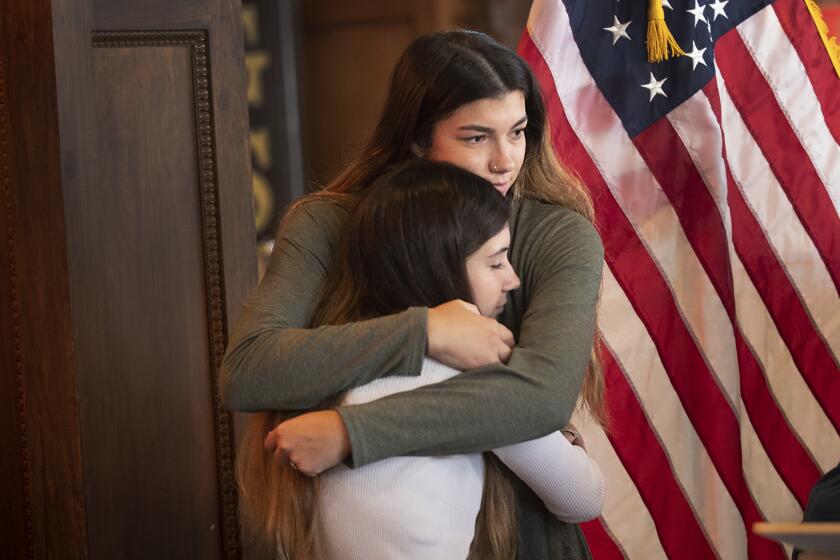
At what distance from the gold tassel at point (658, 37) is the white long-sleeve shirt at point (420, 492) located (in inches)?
50.4

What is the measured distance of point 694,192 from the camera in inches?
107

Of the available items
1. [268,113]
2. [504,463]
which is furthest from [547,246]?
[268,113]

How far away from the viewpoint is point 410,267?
1650mm

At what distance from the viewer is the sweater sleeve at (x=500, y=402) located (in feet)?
4.95

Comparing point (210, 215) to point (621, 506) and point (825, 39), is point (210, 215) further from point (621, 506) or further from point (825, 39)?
point (825, 39)

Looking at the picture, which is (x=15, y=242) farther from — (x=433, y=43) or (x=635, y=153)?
(x=635, y=153)

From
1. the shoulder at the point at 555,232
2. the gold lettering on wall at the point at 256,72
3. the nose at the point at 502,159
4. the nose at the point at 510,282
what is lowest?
the nose at the point at 510,282

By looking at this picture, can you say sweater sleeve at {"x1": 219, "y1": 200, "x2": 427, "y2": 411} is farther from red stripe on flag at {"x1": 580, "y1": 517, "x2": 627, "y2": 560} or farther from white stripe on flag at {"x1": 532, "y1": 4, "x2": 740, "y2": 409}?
red stripe on flag at {"x1": 580, "y1": 517, "x2": 627, "y2": 560}

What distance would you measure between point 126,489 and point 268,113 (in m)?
2.27

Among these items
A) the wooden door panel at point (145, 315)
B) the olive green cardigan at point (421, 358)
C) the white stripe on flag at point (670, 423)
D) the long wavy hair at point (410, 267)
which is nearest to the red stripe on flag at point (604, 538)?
the white stripe on flag at point (670, 423)

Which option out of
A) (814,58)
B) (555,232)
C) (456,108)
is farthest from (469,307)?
(814,58)

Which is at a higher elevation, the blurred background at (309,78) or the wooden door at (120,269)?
the blurred background at (309,78)

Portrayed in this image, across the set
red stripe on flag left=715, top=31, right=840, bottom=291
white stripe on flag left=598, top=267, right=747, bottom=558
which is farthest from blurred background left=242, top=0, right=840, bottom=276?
white stripe on flag left=598, top=267, right=747, bottom=558

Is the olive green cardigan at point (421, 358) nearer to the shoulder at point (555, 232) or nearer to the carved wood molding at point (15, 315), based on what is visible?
the shoulder at point (555, 232)
